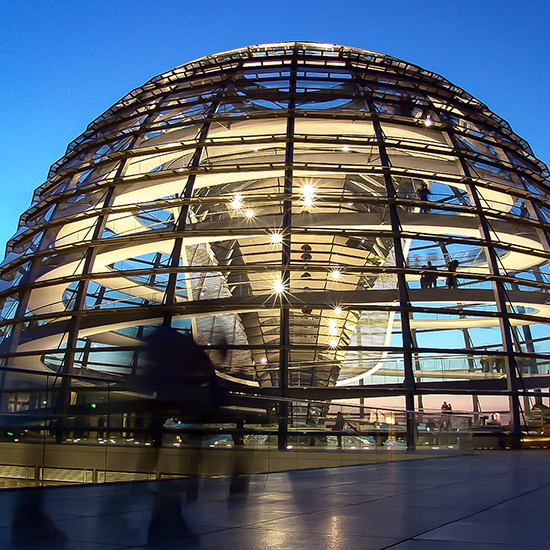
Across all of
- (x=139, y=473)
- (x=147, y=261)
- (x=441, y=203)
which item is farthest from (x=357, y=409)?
(x=147, y=261)

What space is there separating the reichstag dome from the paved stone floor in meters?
9.74

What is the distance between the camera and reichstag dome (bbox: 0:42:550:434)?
17.8 m

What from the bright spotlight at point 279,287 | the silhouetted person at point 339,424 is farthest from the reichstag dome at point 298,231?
the silhouetted person at point 339,424

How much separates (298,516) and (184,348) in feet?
6.87

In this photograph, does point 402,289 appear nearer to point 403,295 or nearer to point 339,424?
point 403,295

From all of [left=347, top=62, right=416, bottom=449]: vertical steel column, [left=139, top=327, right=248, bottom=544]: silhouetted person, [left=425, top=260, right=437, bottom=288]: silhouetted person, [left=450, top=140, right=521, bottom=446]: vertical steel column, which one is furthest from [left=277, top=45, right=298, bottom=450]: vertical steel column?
[left=139, top=327, right=248, bottom=544]: silhouetted person

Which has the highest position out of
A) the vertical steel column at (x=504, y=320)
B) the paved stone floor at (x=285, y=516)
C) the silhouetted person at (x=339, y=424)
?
the vertical steel column at (x=504, y=320)

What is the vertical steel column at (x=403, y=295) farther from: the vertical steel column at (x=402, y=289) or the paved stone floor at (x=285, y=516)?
the paved stone floor at (x=285, y=516)

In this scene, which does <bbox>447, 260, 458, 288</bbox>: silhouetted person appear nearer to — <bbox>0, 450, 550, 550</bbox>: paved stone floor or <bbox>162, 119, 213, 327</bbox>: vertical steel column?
<bbox>162, 119, 213, 327</bbox>: vertical steel column

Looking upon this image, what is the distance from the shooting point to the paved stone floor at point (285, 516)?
363 cm

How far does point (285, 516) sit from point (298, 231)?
44.9 feet

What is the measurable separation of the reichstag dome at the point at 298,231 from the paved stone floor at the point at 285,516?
9735mm

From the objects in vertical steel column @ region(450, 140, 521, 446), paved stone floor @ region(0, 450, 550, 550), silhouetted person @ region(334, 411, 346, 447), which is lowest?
paved stone floor @ region(0, 450, 550, 550)

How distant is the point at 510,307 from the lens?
19.7 meters
